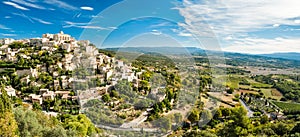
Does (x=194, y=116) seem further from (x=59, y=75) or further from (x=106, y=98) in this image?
(x=59, y=75)

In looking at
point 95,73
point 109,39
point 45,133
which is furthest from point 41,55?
point 109,39

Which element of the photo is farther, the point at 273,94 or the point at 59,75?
the point at 273,94

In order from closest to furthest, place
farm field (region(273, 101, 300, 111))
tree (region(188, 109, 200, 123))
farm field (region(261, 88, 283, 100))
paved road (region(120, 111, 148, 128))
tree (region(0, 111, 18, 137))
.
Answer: tree (region(0, 111, 18, 137))
paved road (region(120, 111, 148, 128))
tree (region(188, 109, 200, 123))
farm field (region(273, 101, 300, 111))
farm field (region(261, 88, 283, 100))

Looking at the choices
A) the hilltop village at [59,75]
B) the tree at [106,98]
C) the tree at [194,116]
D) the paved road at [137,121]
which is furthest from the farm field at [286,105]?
the tree at [106,98]

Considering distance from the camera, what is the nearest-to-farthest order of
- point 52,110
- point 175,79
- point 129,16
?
1. point 129,16
2. point 175,79
3. point 52,110

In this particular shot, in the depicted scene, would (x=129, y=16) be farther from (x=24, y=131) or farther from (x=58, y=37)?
(x=58, y=37)

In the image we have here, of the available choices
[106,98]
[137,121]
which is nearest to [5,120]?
[137,121]

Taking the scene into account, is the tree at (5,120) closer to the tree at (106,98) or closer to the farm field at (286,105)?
the tree at (106,98)

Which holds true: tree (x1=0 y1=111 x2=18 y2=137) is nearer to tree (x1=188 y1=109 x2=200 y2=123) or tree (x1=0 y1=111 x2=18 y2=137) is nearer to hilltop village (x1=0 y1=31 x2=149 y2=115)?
hilltop village (x1=0 y1=31 x2=149 y2=115)

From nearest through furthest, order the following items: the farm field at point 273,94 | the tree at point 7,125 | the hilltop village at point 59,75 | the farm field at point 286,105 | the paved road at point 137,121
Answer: the tree at point 7,125, the paved road at point 137,121, the hilltop village at point 59,75, the farm field at point 286,105, the farm field at point 273,94

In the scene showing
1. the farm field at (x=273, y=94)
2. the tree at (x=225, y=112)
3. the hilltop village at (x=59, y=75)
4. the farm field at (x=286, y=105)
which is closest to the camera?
the hilltop village at (x=59, y=75)

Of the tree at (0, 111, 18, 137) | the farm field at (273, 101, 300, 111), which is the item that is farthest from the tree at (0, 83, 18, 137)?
the farm field at (273, 101, 300, 111)
